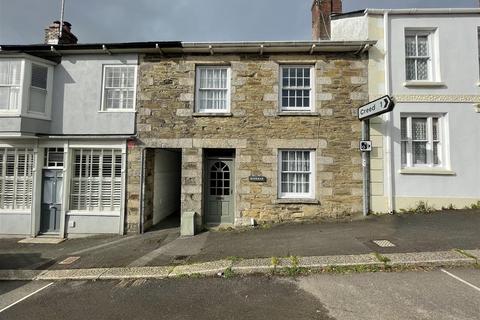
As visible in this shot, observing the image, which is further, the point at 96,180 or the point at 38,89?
the point at 96,180

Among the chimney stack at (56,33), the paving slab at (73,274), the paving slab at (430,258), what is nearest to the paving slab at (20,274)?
the paving slab at (73,274)

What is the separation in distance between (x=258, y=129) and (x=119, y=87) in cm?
540

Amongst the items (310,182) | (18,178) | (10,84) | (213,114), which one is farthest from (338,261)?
(10,84)

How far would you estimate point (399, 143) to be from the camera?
9.77m

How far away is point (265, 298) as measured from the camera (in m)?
4.61

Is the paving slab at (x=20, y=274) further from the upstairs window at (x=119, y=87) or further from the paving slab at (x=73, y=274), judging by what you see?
the upstairs window at (x=119, y=87)

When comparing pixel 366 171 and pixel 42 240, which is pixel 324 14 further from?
pixel 42 240

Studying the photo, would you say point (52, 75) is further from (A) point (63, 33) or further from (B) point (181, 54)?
(B) point (181, 54)

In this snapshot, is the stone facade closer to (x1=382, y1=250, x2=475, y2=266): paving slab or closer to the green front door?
the green front door

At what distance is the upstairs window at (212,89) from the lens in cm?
1019

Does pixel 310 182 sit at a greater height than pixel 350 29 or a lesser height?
lesser

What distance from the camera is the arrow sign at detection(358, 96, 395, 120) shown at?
809 centimetres

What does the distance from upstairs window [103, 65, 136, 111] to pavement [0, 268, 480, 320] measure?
6577 millimetres

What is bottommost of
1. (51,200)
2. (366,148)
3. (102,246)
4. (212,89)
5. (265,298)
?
(102,246)
